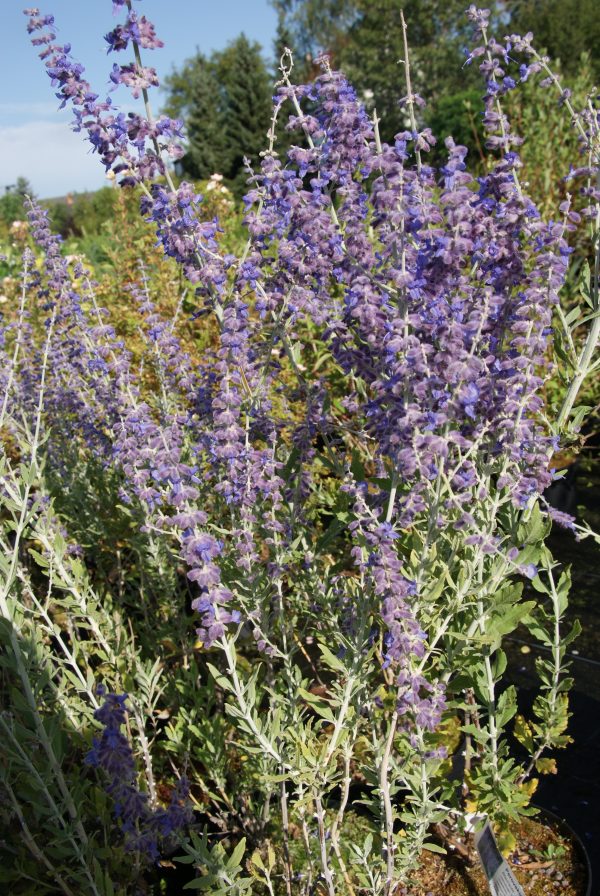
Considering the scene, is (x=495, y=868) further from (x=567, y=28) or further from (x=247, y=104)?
(x=567, y=28)

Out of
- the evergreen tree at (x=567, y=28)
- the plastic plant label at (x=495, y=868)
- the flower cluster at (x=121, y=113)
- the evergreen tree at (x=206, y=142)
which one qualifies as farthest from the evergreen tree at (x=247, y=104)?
the plastic plant label at (x=495, y=868)

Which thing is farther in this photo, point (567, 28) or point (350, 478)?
point (567, 28)

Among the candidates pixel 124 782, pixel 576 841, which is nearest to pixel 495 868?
pixel 576 841

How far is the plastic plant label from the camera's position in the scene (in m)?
1.79

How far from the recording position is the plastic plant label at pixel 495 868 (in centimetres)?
179

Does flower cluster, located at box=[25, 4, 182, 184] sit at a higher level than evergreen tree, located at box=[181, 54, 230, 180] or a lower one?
lower

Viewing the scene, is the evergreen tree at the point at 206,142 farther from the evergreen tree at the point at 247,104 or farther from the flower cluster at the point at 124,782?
the flower cluster at the point at 124,782

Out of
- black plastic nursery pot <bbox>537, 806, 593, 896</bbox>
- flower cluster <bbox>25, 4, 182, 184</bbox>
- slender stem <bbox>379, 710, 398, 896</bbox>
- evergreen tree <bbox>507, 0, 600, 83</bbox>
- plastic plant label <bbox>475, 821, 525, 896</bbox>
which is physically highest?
evergreen tree <bbox>507, 0, 600, 83</bbox>

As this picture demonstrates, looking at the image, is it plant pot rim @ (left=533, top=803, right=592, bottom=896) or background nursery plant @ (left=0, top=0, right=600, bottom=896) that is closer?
background nursery plant @ (left=0, top=0, right=600, bottom=896)

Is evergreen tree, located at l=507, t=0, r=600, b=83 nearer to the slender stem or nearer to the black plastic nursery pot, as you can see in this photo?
the black plastic nursery pot

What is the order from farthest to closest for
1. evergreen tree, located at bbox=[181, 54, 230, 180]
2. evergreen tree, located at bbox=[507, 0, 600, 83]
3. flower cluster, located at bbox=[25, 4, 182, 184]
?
evergreen tree, located at bbox=[507, 0, 600, 83]
evergreen tree, located at bbox=[181, 54, 230, 180]
flower cluster, located at bbox=[25, 4, 182, 184]

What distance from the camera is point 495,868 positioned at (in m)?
1.89

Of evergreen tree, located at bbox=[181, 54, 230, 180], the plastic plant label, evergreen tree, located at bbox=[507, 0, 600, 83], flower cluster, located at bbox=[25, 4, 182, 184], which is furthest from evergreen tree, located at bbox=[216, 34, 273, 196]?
the plastic plant label

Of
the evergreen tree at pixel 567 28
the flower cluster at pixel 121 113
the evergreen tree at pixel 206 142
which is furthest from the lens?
the evergreen tree at pixel 567 28
